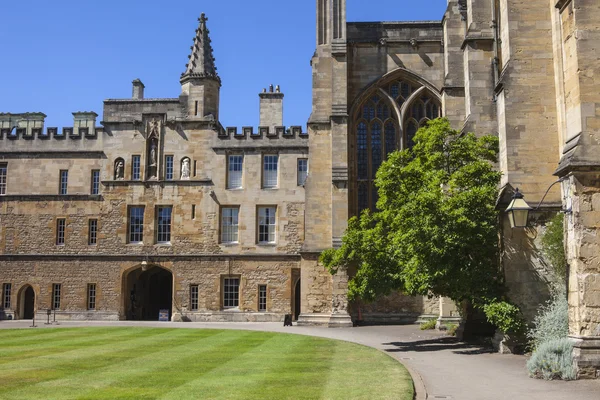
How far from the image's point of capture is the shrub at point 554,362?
1211cm

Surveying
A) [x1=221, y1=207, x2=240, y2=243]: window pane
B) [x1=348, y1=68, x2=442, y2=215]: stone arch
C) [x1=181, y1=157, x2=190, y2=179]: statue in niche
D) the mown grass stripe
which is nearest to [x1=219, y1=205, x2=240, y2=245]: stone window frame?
[x1=221, y1=207, x2=240, y2=243]: window pane

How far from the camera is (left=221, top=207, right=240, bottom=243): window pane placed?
3594cm

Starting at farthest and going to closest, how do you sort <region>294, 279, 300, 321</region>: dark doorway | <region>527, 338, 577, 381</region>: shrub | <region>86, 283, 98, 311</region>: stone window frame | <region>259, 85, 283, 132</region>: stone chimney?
1. <region>259, 85, 283, 132</region>: stone chimney
2. <region>86, 283, 98, 311</region>: stone window frame
3. <region>294, 279, 300, 321</region>: dark doorway
4. <region>527, 338, 577, 381</region>: shrub

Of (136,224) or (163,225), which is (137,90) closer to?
(136,224)

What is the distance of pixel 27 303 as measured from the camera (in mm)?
37656

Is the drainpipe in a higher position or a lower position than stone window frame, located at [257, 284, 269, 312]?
higher

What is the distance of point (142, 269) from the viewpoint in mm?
35781

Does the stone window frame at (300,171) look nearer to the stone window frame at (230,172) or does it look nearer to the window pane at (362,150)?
the stone window frame at (230,172)

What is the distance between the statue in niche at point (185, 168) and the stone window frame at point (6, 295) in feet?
36.5

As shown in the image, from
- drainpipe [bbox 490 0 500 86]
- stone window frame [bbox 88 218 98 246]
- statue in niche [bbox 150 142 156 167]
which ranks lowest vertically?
stone window frame [bbox 88 218 98 246]

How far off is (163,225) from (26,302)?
9.09 m

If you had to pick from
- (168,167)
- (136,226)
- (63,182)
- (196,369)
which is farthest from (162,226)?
(196,369)

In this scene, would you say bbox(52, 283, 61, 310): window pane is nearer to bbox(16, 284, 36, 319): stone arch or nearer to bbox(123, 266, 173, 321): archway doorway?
bbox(16, 284, 36, 319): stone arch

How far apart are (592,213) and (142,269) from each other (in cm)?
2723
